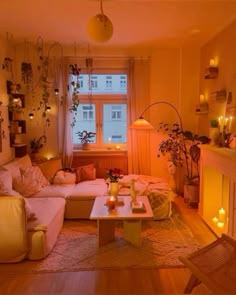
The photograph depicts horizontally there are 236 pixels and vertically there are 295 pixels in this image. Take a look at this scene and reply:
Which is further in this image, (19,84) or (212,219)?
(19,84)

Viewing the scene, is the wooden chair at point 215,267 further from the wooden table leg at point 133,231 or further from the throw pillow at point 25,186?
the throw pillow at point 25,186

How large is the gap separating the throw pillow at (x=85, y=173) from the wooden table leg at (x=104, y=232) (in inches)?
62.5

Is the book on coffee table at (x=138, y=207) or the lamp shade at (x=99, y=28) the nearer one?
the lamp shade at (x=99, y=28)

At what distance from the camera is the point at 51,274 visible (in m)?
2.66

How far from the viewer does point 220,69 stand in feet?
13.4

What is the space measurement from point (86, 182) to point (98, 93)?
5.67 feet

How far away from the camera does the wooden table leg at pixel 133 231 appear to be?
315 cm

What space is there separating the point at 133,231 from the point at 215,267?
126 cm

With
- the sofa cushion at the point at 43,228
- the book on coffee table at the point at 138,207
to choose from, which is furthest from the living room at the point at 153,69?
the sofa cushion at the point at 43,228

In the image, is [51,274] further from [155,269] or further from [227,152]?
[227,152]

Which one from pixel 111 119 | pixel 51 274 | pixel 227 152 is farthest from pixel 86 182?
pixel 227 152

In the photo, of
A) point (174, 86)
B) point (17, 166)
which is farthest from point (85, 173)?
point (174, 86)

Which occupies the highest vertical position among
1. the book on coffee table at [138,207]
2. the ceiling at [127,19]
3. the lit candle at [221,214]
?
the ceiling at [127,19]

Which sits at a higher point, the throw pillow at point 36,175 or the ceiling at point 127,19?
the ceiling at point 127,19
